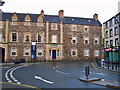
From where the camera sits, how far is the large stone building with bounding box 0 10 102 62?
3338 centimetres

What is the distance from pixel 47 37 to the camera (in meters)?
35.0

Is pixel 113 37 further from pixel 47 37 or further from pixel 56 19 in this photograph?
pixel 56 19

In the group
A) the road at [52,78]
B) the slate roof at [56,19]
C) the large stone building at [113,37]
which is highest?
the slate roof at [56,19]

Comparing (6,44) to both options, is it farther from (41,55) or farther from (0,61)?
(41,55)

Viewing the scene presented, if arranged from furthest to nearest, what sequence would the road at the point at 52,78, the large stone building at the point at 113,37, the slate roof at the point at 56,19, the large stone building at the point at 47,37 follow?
the slate roof at the point at 56,19 → the large stone building at the point at 47,37 → the large stone building at the point at 113,37 → the road at the point at 52,78

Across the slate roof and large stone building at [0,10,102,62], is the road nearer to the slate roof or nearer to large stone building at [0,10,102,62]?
large stone building at [0,10,102,62]

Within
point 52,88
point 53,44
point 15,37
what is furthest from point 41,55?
point 52,88

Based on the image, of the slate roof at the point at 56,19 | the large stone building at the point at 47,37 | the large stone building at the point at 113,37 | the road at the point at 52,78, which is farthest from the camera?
the slate roof at the point at 56,19

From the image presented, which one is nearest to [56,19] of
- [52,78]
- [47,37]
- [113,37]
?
[47,37]

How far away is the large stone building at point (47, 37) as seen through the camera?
109 feet

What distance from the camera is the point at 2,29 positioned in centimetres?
3325

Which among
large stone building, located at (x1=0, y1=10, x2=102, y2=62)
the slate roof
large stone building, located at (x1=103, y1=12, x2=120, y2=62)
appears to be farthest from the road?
the slate roof

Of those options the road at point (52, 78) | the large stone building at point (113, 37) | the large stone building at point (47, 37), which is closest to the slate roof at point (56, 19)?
the large stone building at point (47, 37)

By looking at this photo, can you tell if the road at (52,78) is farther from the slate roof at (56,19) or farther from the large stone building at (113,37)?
the slate roof at (56,19)
